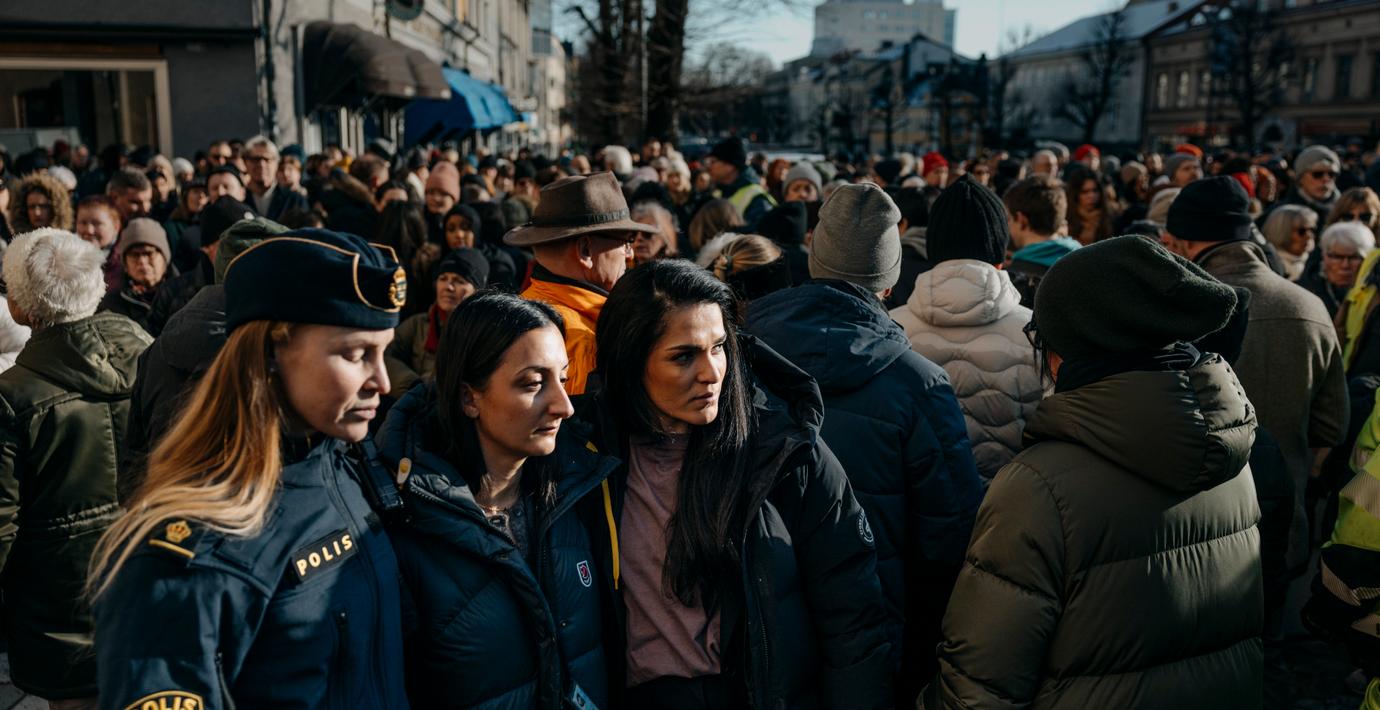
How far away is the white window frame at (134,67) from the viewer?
57.4ft

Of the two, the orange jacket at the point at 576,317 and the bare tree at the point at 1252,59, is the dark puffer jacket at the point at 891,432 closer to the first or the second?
the orange jacket at the point at 576,317

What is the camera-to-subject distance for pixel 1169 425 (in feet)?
7.01

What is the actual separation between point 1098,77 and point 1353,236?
246ft

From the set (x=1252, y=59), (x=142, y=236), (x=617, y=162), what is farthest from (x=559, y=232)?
(x=1252, y=59)

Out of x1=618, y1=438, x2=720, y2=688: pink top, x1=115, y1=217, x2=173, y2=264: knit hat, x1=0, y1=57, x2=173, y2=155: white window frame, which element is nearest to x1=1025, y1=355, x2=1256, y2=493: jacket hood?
x1=618, y1=438, x2=720, y2=688: pink top

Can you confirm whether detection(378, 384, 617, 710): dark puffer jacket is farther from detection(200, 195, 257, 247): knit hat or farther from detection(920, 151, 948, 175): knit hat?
detection(920, 151, 948, 175): knit hat

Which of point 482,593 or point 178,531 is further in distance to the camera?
point 482,593

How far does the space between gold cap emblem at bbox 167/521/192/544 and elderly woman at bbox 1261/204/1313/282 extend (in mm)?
7158

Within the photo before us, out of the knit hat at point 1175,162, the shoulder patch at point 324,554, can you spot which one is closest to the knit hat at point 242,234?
the shoulder patch at point 324,554

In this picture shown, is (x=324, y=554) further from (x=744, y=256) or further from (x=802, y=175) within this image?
(x=802, y=175)

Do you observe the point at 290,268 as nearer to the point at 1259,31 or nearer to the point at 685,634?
the point at 685,634

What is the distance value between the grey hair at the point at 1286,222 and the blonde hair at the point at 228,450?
7.02m

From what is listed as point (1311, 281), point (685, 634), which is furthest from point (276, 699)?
point (1311, 281)

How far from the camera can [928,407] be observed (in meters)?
3.00
